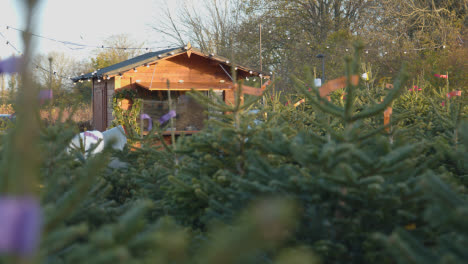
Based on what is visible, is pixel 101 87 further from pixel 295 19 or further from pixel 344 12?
pixel 344 12

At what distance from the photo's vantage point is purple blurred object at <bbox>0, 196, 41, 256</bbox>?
0.73 metres

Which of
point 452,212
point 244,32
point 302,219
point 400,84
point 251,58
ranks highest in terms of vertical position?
point 244,32

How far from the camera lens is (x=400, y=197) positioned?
5.97 ft

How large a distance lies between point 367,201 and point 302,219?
298 mm

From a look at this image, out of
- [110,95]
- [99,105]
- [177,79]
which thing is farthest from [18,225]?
[99,105]

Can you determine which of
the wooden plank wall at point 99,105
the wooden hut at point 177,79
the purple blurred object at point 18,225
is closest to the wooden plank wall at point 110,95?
the wooden hut at point 177,79

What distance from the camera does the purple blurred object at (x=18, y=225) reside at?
0.73m

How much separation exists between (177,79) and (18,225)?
1450cm

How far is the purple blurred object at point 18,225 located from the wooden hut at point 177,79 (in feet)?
43.8

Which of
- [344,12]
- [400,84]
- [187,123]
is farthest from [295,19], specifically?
[400,84]

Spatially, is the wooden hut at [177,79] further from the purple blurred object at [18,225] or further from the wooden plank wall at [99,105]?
the purple blurred object at [18,225]

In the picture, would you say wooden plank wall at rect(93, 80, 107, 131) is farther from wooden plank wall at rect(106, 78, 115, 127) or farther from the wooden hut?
wooden plank wall at rect(106, 78, 115, 127)

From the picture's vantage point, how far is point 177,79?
1502 cm

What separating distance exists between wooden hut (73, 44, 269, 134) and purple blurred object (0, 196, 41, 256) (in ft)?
43.8
